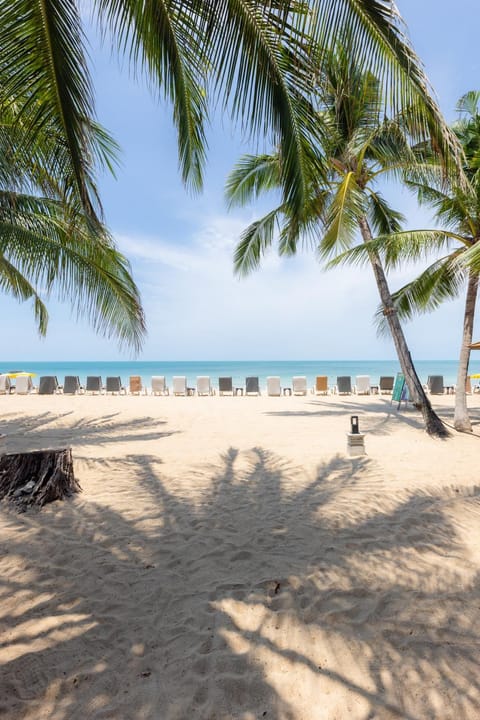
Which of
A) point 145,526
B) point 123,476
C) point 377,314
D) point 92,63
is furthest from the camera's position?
point 377,314

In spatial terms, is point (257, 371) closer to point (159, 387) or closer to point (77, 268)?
point (159, 387)

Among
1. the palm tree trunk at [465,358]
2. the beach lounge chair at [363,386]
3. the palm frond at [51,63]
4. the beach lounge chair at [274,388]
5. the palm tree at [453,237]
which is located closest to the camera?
the palm frond at [51,63]

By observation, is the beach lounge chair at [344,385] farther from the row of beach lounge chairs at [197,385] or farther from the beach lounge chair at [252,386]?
the beach lounge chair at [252,386]

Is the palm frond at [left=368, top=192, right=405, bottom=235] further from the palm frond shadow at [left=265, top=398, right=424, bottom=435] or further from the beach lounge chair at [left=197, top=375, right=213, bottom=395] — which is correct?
the beach lounge chair at [left=197, top=375, right=213, bottom=395]

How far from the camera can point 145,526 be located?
11.5ft

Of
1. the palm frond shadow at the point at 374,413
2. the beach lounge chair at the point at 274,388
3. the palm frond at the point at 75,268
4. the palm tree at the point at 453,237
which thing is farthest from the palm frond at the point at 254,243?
the beach lounge chair at the point at 274,388

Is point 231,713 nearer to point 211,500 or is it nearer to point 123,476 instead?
point 211,500

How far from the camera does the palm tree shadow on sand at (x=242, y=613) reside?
1.72m

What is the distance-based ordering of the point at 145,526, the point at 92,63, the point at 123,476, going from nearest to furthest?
the point at 92,63, the point at 145,526, the point at 123,476

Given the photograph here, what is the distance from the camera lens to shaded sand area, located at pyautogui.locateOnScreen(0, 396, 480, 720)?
173cm

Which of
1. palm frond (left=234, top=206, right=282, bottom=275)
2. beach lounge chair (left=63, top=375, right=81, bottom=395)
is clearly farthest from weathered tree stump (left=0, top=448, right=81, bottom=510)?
beach lounge chair (left=63, top=375, right=81, bottom=395)

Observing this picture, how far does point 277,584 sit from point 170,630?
788mm

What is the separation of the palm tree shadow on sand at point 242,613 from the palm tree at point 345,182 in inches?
111

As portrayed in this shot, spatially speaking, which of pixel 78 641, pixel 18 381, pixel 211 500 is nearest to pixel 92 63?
pixel 78 641
